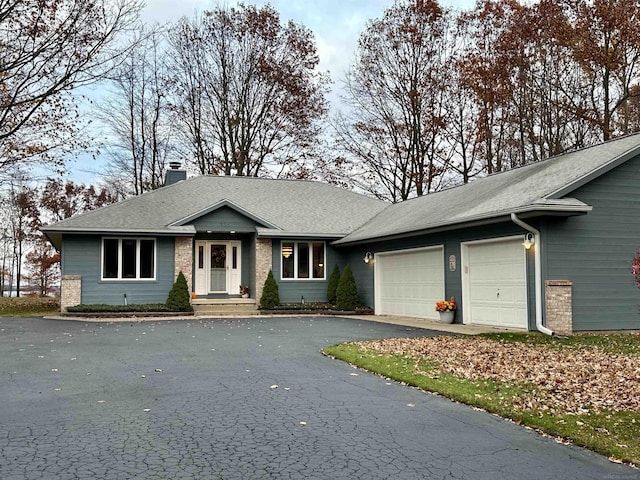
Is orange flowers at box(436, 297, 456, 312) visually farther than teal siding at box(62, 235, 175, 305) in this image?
No

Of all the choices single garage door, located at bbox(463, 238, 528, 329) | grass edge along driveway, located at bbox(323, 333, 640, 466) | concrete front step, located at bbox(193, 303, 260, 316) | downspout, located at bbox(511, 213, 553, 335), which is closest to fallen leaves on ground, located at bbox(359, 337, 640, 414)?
grass edge along driveway, located at bbox(323, 333, 640, 466)

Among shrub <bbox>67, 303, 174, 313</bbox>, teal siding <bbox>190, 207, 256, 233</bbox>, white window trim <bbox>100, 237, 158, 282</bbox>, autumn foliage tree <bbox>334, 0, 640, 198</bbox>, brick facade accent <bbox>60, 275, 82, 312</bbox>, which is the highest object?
autumn foliage tree <bbox>334, 0, 640, 198</bbox>

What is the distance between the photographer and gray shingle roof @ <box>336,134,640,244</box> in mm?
12000

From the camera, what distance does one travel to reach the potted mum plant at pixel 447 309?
14797 mm

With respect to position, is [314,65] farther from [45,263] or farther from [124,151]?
[45,263]

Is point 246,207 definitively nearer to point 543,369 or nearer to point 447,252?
point 447,252

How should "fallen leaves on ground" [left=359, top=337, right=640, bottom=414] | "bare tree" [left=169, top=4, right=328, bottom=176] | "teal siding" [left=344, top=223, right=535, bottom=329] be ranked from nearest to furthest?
"fallen leaves on ground" [left=359, top=337, right=640, bottom=414]
"teal siding" [left=344, top=223, right=535, bottom=329]
"bare tree" [left=169, top=4, right=328, bottom=176]

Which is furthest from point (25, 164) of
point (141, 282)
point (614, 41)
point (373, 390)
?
point (614, 41)

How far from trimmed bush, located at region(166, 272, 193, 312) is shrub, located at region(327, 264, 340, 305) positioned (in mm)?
4998

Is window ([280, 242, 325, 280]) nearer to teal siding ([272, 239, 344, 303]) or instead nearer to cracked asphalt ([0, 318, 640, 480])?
teal siding ([272, 239, 344, 303])

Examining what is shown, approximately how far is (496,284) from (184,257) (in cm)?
1044

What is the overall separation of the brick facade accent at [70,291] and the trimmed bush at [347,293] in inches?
332

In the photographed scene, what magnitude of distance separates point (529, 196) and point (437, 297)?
14.3 ft

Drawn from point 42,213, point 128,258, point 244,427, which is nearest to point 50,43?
point 128,258
